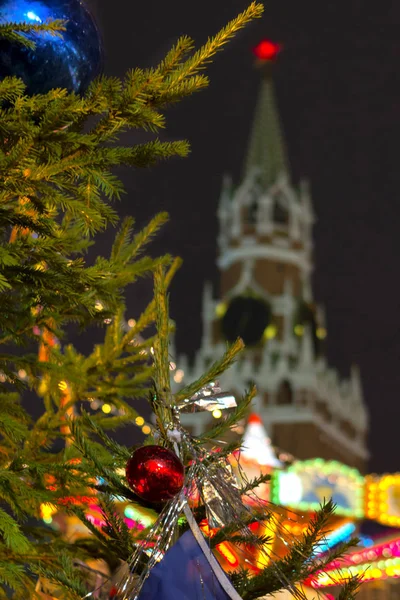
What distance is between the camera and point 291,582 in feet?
7.35

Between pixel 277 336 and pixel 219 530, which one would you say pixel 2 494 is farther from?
pixel 277 336

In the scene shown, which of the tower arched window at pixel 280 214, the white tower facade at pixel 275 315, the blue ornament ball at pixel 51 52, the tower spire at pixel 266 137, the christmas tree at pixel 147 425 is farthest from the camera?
the tower spire at pixel 266 137

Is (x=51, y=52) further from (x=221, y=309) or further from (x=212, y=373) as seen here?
(x=221, y=309)

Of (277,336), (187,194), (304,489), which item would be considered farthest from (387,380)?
(304,489)

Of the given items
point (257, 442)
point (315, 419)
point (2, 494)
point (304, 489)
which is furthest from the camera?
point (315, 419)

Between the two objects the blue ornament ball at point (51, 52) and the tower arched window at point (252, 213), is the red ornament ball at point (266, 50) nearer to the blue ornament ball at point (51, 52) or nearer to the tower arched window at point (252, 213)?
the tower arched window at point (252, 213)

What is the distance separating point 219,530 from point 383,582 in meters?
25.2

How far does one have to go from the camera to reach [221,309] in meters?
44.3

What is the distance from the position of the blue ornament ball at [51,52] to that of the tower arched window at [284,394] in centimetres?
3958

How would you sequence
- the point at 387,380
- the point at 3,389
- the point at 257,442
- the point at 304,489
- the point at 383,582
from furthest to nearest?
the point at 387,380
the point at 383,582
the point at 304,489
the point at 257,442
the point at 3,389

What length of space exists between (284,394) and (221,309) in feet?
15.8

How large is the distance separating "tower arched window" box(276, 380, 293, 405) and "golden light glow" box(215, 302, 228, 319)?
4171 millimetres

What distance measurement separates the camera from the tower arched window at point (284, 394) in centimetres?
4228

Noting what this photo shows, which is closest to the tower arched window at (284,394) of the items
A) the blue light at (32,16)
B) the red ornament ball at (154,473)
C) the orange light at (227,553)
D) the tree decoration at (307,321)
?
the tree decoration at (307,321)
